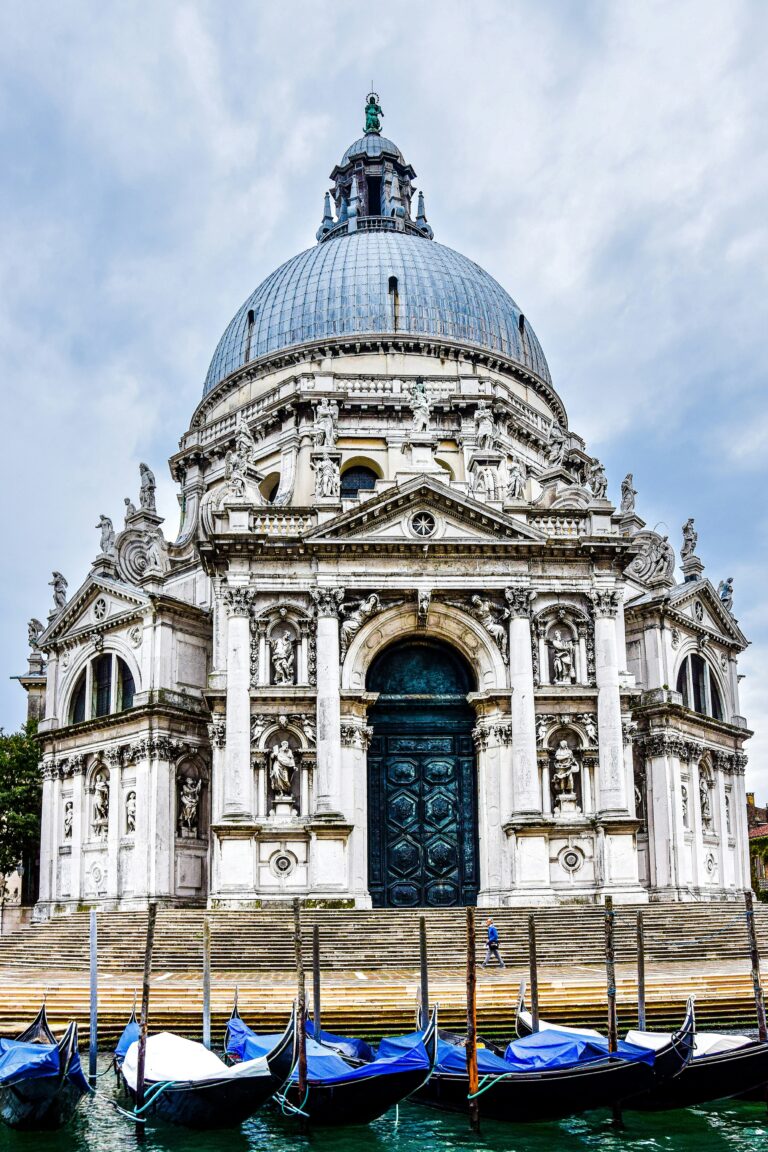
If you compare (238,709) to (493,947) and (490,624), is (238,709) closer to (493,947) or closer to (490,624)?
(490,624)

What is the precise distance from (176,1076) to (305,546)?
680 inches

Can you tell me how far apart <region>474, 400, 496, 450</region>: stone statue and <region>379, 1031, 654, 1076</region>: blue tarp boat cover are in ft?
78.8

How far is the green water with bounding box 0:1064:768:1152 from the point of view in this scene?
15984 mm

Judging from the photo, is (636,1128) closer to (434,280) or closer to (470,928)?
(470,928)

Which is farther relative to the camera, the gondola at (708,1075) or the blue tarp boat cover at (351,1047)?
the blue tarp boat cover at (351,1047)

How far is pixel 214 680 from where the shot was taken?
3194cm

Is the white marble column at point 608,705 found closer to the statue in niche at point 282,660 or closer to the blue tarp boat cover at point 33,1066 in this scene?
the statue in niche at point 282,660

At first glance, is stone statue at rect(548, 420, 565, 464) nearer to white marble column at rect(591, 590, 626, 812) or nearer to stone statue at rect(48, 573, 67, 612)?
white marble column at rect(591, 590, 626, 812)

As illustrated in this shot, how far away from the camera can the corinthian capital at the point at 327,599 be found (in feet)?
105

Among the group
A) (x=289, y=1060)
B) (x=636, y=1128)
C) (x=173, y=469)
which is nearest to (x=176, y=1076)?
(x=289, y=1060)

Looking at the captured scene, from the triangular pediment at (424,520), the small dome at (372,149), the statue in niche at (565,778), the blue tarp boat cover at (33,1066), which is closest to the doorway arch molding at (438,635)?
the triangular pediment at (424,520)

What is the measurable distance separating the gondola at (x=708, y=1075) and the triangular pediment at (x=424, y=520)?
17.3m

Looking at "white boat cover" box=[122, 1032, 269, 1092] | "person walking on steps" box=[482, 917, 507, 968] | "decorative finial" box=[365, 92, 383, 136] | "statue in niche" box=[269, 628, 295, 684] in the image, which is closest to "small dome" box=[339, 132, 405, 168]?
"decorative finial" box=[365, 92, 383, 136]

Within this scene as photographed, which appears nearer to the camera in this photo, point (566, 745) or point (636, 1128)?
point (636, 1128)
